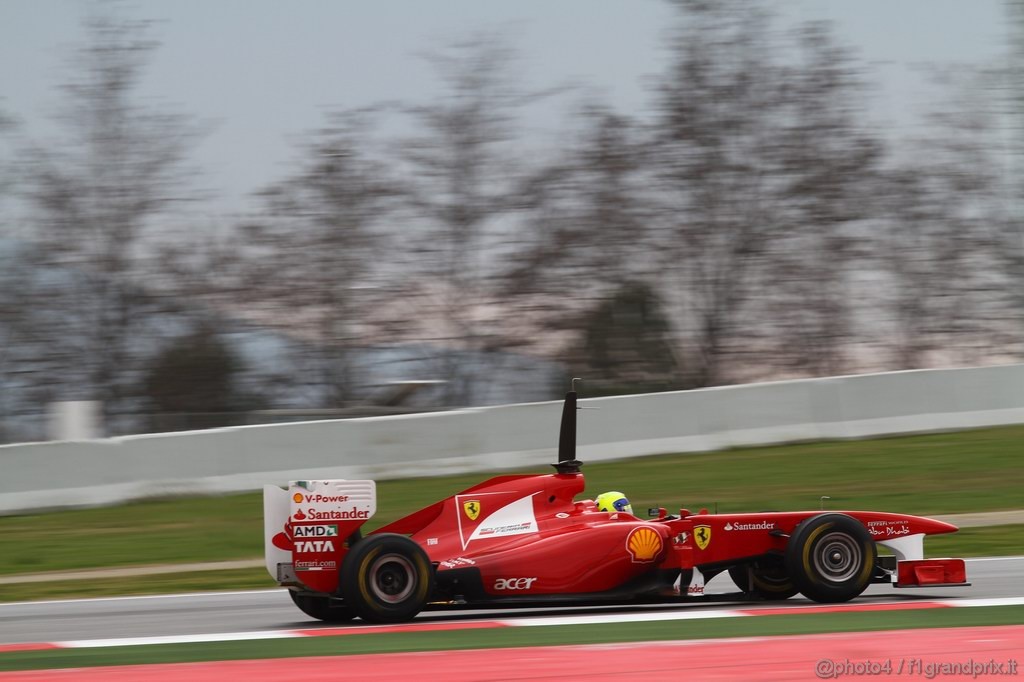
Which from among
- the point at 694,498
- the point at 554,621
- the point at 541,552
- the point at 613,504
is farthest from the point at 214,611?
the point at 694,498

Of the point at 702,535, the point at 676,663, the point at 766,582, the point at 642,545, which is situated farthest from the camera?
the point at 766,582

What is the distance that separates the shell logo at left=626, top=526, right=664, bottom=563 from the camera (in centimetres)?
868

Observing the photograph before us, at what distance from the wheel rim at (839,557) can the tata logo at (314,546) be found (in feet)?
10.6

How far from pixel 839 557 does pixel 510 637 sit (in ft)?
8.23

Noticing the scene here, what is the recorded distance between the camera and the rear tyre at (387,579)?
8352 mm

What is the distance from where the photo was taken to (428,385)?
21391 millimetres

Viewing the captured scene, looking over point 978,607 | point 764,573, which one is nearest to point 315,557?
point 764,573

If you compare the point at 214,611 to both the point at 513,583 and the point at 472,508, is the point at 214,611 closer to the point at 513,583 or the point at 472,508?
the point at 472,508

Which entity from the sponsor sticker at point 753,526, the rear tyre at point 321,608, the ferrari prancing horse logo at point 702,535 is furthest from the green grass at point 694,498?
the ferrari prancing horse logo at point 702,535

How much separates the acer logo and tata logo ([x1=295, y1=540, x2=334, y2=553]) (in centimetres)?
111

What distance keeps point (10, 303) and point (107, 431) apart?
3565 mm

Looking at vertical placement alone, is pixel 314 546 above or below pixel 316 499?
below

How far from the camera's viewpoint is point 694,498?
1541 centimetres

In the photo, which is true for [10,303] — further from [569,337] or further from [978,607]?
[978,607]
